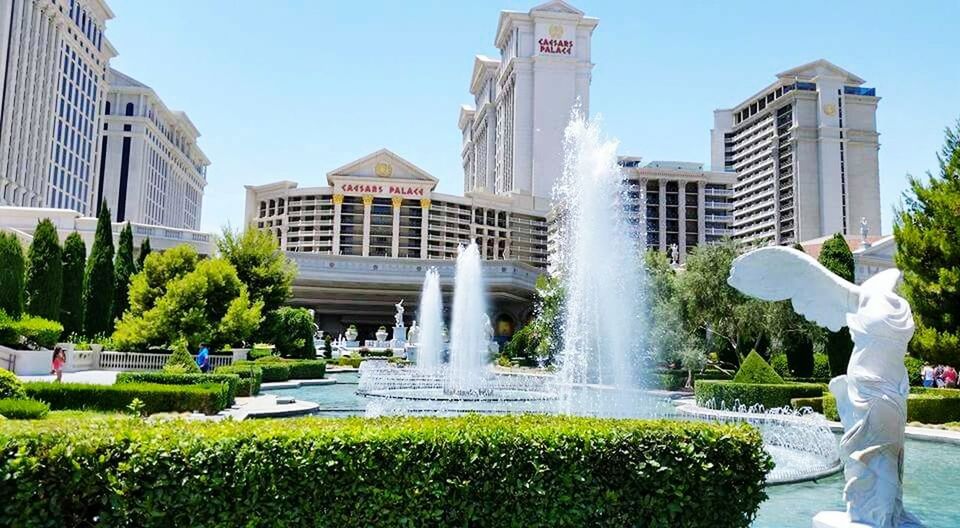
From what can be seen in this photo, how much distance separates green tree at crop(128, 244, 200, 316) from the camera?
28.9 meters

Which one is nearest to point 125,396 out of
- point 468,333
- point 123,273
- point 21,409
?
point 21,409

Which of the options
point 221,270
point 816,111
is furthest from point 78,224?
point 816,111

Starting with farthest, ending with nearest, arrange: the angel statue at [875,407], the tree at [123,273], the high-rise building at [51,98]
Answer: the high-rise building at [51,98], the tree at [123,273], the angel statue at [875,407]

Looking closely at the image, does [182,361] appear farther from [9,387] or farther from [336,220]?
[336,220]

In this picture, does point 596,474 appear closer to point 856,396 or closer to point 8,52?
point 856,396

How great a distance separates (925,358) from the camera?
18.5 metres

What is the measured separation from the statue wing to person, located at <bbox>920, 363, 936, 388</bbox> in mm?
25077

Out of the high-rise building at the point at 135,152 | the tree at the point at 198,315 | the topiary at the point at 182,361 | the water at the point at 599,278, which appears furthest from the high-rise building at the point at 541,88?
the water at the point at 599,278

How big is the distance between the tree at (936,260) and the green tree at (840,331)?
655 centimetres

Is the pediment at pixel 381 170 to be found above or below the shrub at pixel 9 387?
above

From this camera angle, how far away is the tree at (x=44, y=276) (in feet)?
96.5

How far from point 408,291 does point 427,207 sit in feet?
77.3

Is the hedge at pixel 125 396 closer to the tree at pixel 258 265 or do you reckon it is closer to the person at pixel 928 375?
the tree at pixel 258 265

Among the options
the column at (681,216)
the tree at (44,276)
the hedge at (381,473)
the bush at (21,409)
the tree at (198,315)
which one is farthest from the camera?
the column at (681,216)
